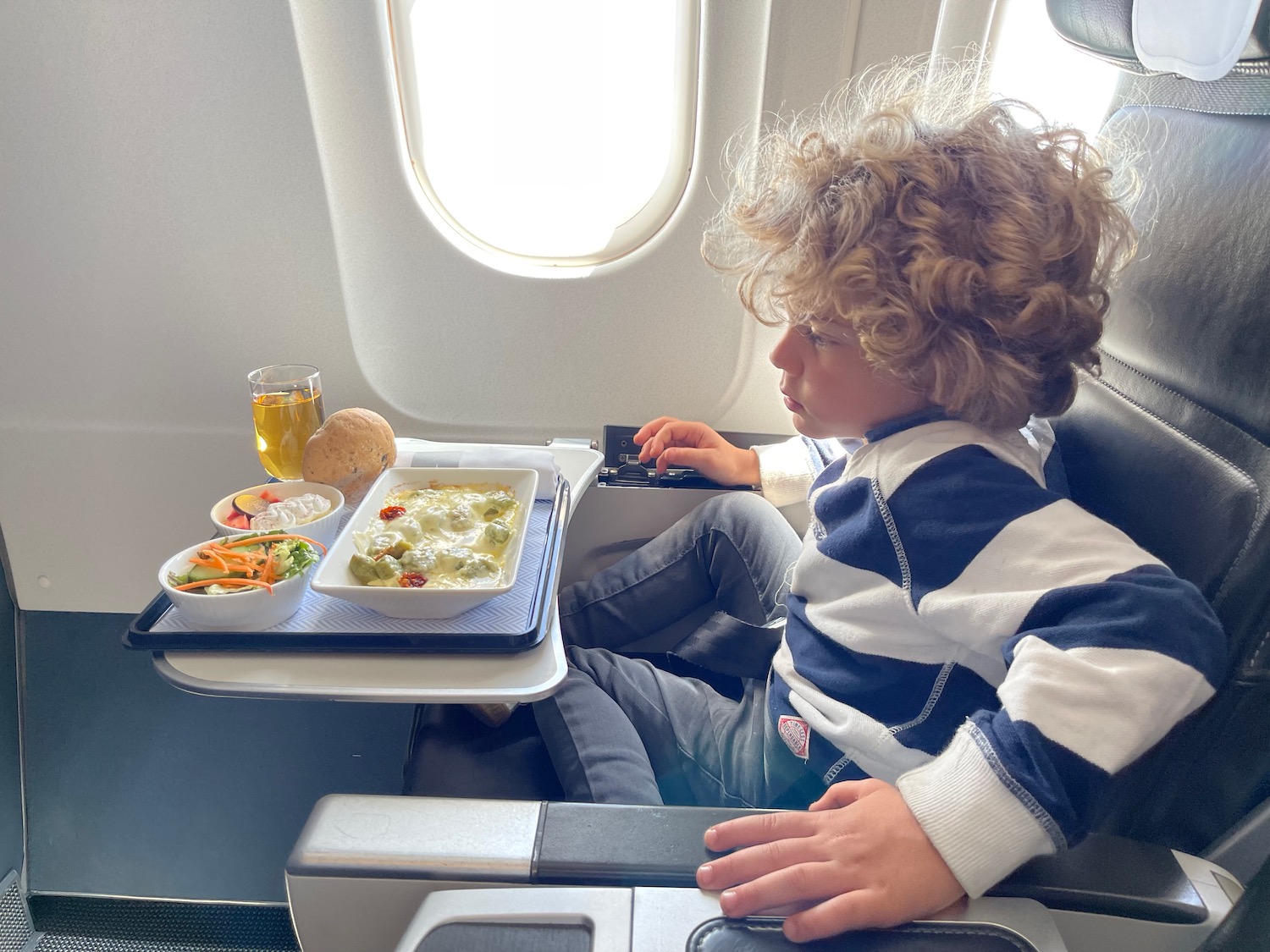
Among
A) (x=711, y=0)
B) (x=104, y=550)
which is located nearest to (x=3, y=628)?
(x=104, y=550)

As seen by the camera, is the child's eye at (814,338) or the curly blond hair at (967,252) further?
the child's eye at (814,338)

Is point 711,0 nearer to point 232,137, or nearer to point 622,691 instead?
point 232,137

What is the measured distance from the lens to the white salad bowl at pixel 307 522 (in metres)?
1.01

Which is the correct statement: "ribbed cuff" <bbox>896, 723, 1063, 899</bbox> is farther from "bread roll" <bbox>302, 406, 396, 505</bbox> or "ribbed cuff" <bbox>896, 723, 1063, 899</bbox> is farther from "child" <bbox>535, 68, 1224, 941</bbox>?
"bread roll" <bbox>302, 406, 396, 505</bbox>

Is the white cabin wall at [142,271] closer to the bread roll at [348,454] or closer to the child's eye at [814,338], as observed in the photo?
the bread roll at [348,454]

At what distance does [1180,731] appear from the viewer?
0.73 m

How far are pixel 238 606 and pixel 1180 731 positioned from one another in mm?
907

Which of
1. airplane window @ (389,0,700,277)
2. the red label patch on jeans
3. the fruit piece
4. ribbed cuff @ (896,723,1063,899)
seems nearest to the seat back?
ribbed cuff @ (896,723,1063,899)

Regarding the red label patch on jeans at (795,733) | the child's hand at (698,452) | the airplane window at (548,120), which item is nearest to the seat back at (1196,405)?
the red label patch on jeans at (795,733)

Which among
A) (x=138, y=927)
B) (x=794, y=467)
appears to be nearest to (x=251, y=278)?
(x=794, y=467)

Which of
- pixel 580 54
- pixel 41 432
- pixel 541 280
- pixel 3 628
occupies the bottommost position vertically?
pixel 3 628

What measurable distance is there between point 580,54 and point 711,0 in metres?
0.28

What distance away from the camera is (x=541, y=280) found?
1.55m

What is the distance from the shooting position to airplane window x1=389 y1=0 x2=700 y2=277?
56.1 inches
